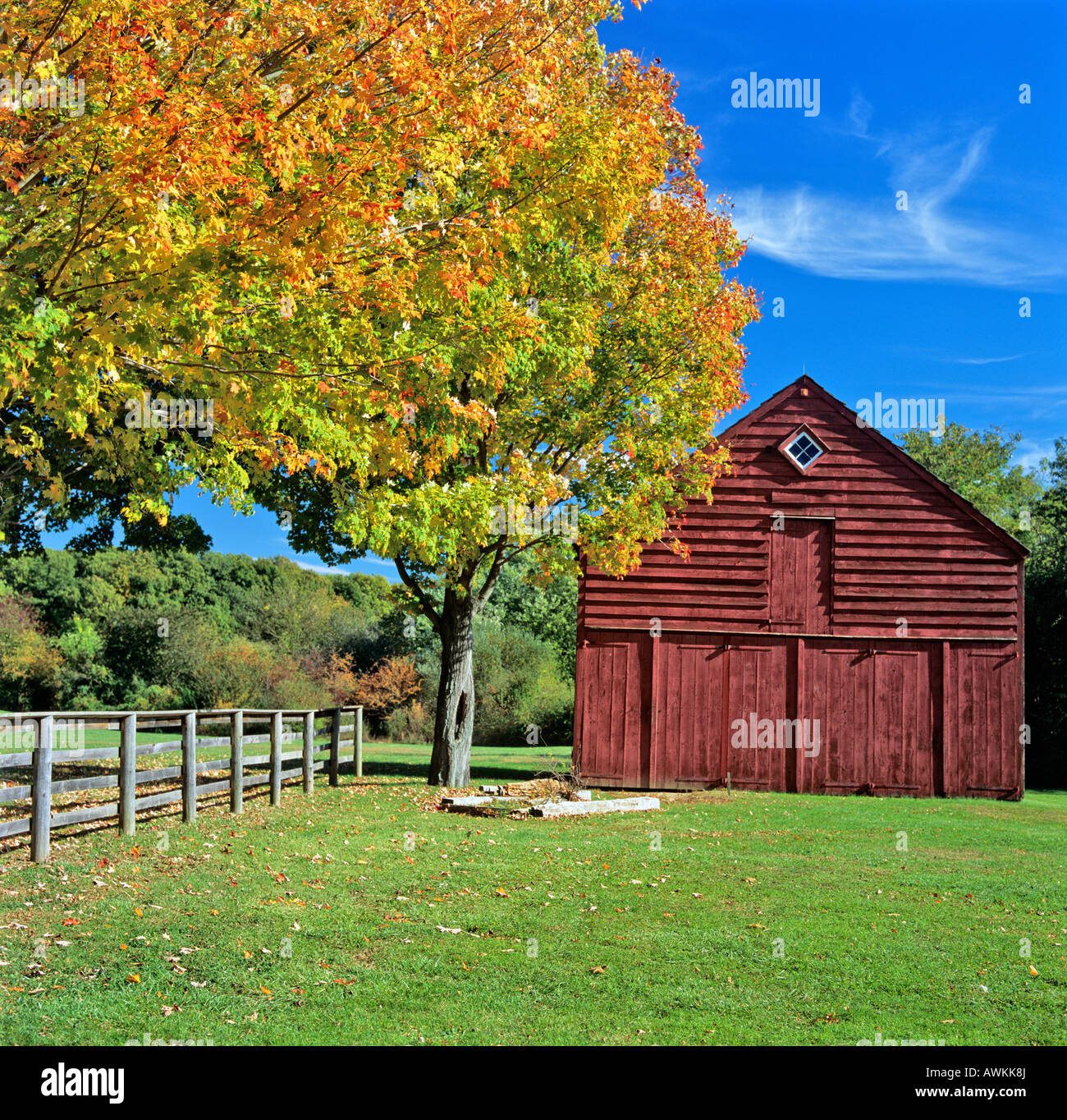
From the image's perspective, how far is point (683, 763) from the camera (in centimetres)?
2044

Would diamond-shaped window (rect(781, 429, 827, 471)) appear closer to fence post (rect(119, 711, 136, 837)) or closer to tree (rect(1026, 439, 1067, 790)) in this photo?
tree (rect(1026, 439, 1067, 790))

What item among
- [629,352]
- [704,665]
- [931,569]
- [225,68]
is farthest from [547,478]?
[931,569]

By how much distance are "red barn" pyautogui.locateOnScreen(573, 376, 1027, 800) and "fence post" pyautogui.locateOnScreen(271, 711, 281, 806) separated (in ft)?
24.5

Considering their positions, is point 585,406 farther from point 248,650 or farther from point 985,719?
point 248,650

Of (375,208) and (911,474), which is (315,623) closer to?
(911,474)

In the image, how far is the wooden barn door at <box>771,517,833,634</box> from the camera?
68.4ft

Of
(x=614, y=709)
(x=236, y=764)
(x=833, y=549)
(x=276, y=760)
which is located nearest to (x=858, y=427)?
(x=833, y=549)

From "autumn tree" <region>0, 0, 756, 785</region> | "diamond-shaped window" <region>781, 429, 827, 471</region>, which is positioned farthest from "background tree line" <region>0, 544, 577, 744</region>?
"autumn tree" <region>0, 0, 756, 785</region>

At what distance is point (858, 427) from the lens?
69.5 feet

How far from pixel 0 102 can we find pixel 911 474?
18.6m

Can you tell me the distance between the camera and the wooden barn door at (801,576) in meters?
20.9

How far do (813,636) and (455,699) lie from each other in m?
7.64
